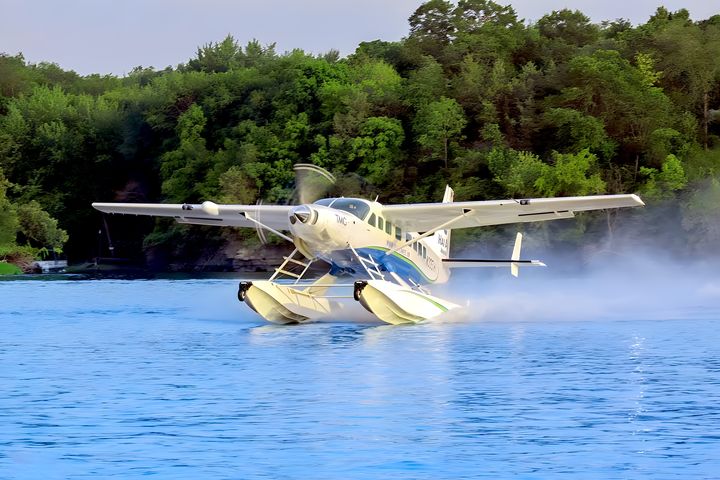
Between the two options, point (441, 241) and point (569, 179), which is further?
point (569, 179)

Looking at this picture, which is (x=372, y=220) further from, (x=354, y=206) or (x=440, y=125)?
(x=440, y=125)

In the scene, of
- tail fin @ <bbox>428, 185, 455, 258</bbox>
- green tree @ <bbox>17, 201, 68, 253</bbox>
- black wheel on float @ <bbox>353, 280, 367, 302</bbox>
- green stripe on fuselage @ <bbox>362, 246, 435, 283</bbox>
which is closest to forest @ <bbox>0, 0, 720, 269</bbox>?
green tree @ <bbox>17, 201, 68, 253</bbox>

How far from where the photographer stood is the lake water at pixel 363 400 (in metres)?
9.21

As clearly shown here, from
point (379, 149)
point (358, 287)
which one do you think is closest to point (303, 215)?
point (358, 287)

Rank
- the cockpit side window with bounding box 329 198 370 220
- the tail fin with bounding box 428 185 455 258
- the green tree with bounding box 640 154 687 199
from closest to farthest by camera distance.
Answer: the cockpit side window with bounding box 329 198 370 220, the tail fin with bounding box 428 185 455 258, the green tree with bounding box 640 154 687 199

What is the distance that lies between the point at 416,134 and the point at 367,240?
42.4 meters

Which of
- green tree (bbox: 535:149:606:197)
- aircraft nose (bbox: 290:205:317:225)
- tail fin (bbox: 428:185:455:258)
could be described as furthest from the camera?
green tree (bbox: 535:149:606:197)

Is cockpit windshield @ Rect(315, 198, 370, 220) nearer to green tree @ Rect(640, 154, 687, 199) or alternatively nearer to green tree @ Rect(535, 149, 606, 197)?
green tree @ Rect(535, 149, 606, 197)

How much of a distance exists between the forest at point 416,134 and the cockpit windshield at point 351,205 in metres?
30.3

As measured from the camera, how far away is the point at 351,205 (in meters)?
20.5

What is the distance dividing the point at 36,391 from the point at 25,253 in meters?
44.7

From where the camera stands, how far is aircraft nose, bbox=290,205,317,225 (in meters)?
18.9

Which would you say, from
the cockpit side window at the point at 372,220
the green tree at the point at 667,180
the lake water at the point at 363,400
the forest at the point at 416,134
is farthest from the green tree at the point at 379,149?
the lake water at the point at 363,400

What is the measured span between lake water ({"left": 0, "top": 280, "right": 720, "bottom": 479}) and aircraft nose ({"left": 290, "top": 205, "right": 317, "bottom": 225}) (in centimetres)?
190
